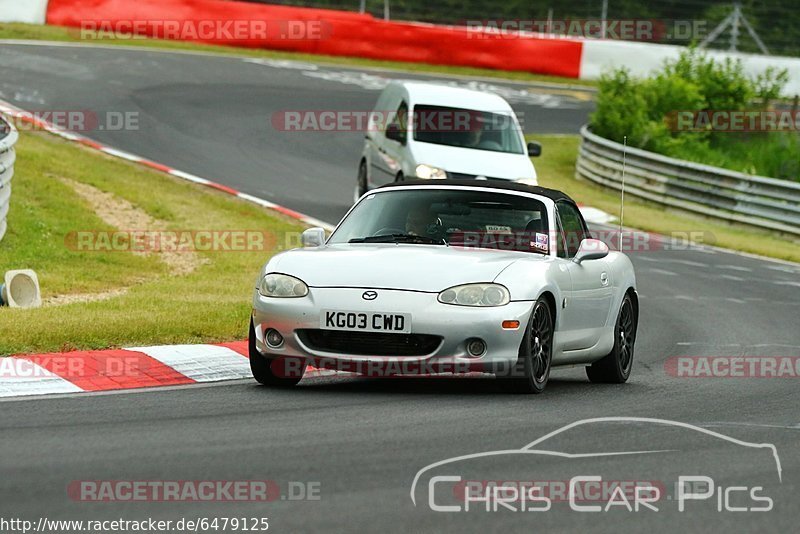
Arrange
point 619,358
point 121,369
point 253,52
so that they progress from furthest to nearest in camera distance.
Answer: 1. point 253,52
2. point 619,358
3. point 121,369

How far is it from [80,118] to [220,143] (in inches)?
100

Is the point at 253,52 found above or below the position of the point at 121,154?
above

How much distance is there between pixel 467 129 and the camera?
21.0 metres

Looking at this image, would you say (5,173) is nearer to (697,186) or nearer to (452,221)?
(452,221)

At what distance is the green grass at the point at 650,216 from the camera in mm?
25688

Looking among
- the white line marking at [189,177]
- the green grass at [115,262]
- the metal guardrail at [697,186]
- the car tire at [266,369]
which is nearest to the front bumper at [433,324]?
the car tire at [266,369]

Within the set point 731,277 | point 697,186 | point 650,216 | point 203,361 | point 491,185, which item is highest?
point 491,185

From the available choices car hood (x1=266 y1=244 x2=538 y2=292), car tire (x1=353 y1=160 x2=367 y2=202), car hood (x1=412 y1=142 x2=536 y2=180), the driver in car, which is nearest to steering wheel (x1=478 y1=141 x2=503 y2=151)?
car hood (x1=412 y1=142 x2=536 y2=180)

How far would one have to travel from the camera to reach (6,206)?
54.7 feet

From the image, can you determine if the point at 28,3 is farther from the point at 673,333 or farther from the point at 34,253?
the point at 673,333

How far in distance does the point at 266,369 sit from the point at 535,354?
5.41 feet

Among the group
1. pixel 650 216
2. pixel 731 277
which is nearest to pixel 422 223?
pixel 731 277

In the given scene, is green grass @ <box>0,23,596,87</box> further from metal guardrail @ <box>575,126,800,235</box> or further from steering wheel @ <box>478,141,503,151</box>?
steering wheel @ <box>478,141,503,151</box>

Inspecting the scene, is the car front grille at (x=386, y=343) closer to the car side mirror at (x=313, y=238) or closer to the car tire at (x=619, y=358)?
the car side mirror at (x=313, y=238)
